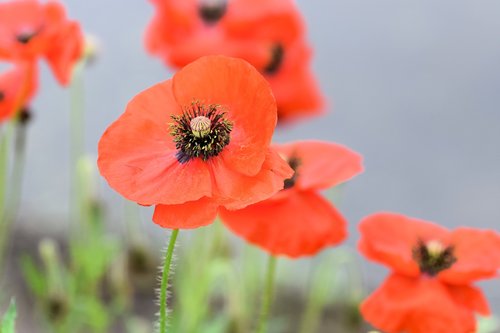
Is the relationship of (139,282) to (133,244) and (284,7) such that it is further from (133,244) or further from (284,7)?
(284,7)

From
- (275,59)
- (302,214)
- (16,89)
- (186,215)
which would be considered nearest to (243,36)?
(275,59)

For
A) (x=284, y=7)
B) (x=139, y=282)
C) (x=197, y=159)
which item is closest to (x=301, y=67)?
(x=284, y=7)

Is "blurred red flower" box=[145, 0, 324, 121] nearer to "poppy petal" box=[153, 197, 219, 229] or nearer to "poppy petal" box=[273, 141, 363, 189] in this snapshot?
"poppy petal" box=[273, 141, 363, 189]

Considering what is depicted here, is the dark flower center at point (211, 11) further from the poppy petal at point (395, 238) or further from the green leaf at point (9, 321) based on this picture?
the green leaf at point (9, 321)

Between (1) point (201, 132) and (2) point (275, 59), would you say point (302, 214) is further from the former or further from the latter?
(2) point (275, 59)

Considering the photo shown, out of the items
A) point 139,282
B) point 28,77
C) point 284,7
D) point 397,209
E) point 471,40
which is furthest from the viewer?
point 471,40

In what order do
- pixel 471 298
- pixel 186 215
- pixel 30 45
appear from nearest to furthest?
pixel 186 215
pixel 471 298
pixel 30 45
